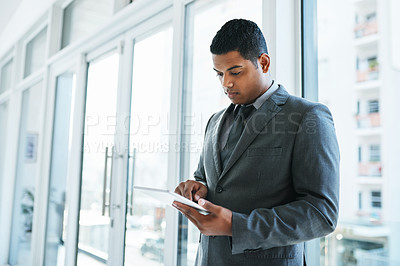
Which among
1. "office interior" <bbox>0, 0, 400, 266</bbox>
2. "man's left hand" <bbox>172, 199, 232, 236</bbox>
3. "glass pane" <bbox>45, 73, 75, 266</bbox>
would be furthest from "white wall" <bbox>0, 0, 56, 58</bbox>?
"man's left hand" <bbox>172, 199, 232, 236</bbox>

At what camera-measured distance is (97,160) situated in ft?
9.04

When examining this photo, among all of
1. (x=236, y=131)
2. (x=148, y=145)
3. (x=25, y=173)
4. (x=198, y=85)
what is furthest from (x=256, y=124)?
(x=25, y=173)

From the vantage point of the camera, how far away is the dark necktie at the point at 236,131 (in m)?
1.02

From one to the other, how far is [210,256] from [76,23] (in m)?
2.85

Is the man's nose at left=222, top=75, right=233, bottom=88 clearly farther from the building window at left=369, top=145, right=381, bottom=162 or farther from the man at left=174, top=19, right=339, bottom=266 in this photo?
the building window at left=369, top=145, right=381, bottom=162

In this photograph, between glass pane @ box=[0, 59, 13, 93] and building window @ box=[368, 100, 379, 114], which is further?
glass pane @ box=[0, 59, 13, 93]

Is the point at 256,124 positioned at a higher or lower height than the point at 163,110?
lower

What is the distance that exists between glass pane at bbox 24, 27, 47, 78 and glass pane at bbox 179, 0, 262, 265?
260cm

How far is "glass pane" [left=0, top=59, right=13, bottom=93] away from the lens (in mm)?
5030

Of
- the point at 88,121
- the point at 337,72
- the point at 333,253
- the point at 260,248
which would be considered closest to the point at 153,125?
the point at 88,121

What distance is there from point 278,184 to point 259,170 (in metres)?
0.06

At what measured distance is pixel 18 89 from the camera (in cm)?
447

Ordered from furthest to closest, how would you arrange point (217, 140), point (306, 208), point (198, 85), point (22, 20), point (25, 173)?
1. point (25, 173)
2. point (22, 20)
3. point (198, 85)
4. point (217, 140)
5. point (306, 208)

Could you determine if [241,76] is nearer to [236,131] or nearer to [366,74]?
[236,131]
